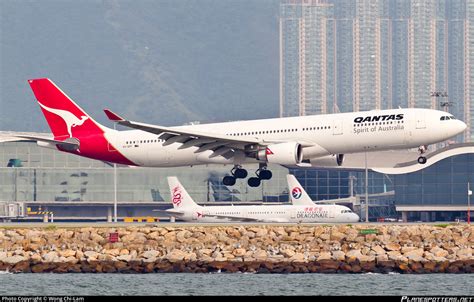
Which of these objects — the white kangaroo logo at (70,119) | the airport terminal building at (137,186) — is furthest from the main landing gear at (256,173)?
the airport terminal building at (137,186)

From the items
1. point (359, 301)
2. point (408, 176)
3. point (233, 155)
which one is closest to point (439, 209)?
point (408, 176)

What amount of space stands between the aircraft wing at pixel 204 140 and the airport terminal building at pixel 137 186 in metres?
70.7

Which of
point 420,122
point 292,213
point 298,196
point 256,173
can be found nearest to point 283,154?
point 256,173

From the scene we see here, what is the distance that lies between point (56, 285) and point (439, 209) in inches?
3178

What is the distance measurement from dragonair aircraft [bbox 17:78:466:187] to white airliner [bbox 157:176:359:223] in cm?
2256

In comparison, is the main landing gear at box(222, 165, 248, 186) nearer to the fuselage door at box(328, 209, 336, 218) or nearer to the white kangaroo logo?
the white kangaroo logo

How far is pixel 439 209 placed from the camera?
139750 mm

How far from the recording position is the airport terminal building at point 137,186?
→ 151 metres

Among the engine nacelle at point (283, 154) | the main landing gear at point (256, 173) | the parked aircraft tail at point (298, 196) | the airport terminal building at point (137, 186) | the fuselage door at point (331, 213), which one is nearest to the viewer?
the engine nacelle at point (283, 154)

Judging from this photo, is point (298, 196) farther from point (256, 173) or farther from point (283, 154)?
point (283, 154)

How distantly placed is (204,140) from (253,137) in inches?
120

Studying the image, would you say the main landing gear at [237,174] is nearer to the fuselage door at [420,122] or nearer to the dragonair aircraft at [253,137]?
the dragonair aircraft at [253,137]

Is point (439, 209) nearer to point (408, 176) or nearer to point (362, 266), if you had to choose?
point (408, 176)

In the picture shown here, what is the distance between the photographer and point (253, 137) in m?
76.9
